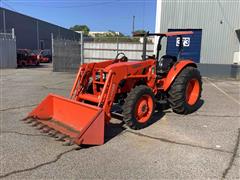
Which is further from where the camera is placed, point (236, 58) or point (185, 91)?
point (236, 58)

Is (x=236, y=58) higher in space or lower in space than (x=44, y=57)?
higher

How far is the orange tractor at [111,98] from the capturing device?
5.07m

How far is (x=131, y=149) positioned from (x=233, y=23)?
46.1ft

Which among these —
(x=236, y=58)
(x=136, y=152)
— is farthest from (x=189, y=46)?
(x=136, y=152)

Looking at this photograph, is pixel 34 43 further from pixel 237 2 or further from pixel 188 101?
pixel 188 101

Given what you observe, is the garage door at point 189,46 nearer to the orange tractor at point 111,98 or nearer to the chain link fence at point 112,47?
the chain link fence at point 112,47

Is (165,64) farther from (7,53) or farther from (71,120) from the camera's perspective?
(7,53)

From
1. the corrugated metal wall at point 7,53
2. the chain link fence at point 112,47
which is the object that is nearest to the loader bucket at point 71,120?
the chain link fence at point 112,47

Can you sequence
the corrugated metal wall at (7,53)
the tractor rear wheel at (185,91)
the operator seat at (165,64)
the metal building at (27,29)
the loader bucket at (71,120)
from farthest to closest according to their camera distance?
the metal building at (27,29)
the corrugated metal wall at (7,53)
the operator seat at (165,64)
the tractor rear wheel at (185,91)
the loader bucket at (71,120)

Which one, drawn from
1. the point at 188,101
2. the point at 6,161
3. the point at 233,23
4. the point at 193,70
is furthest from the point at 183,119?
the point at 233,23

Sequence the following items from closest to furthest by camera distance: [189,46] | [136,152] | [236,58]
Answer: [136,152], [236,58], [189,46]

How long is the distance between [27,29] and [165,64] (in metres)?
31.0

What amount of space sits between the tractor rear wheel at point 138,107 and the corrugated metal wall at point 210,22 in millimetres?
11546

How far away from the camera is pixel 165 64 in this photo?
7.38 m
